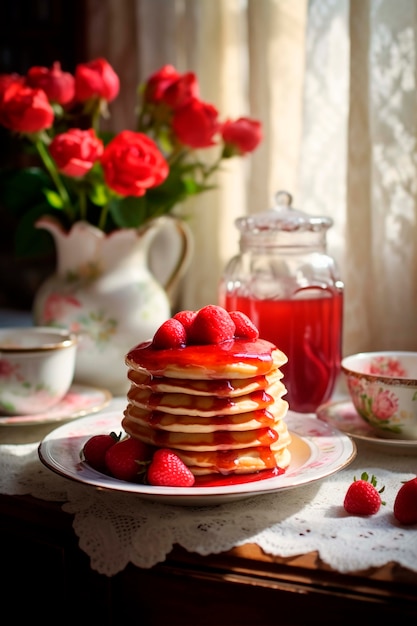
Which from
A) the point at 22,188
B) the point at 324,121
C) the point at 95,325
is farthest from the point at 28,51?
the point at 95,325

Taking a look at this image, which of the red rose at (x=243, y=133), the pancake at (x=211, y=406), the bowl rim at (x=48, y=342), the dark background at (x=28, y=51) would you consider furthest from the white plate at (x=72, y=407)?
the dark background at (x=28, y=51)

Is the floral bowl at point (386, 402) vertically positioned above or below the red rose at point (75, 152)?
below

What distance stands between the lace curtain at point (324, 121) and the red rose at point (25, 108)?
53 centimetres

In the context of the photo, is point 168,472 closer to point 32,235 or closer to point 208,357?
point 208,357

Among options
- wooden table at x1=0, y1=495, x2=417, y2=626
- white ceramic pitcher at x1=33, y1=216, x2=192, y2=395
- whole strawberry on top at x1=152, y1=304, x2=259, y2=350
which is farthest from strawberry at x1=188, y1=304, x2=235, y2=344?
white ceramic pitcher at x1=33, y1=216, x2=192, y2=395

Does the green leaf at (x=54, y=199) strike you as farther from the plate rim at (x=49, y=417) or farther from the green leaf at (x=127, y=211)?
the plate rim at (x=49, y=417)

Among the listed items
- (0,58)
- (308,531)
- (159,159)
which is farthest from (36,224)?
(0,58)

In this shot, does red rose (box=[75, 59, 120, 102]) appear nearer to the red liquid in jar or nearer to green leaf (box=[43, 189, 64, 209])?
green leaf (box=[43, 189, 64, 209])

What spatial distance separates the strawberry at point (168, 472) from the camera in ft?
2.94

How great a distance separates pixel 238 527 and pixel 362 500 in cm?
16

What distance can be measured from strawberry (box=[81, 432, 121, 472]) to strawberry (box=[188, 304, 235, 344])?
0.58 ft

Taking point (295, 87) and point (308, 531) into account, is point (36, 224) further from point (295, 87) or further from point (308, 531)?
point (308, 531)

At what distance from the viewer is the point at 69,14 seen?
87.3 inches

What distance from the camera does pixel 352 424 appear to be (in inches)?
49.3
